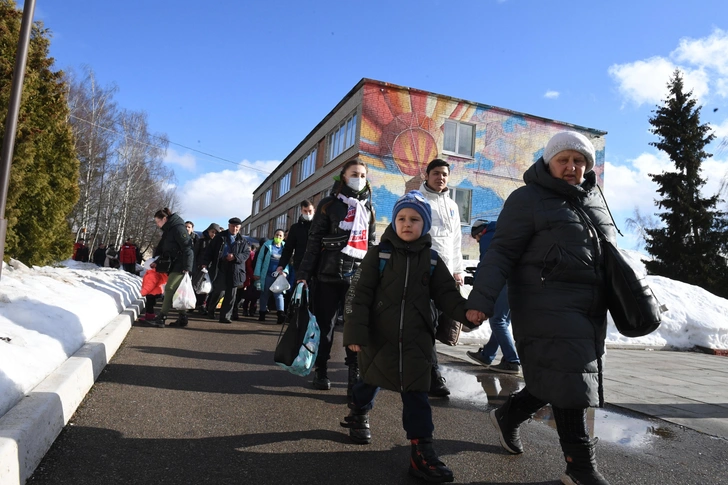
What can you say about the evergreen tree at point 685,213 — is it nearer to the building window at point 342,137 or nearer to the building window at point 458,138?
the building window at point 458,138

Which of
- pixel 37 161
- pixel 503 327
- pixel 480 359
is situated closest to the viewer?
pixel 503 327

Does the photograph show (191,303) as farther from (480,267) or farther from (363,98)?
(363,98)

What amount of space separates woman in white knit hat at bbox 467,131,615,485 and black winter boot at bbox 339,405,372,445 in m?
1.02

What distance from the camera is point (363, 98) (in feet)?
69.6

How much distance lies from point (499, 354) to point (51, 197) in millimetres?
10136

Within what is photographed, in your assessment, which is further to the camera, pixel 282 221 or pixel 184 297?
pixel 282 221

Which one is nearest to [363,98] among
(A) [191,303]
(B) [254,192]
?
(A) [191,303]

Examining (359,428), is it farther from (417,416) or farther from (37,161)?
(37,161)

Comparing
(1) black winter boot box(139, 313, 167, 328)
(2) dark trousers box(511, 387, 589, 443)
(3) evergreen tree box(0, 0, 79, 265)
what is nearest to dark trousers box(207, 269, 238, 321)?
(1) black winter boot box(139, 313, 167, 328)

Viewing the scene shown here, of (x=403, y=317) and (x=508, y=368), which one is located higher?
(x=403, y=317)

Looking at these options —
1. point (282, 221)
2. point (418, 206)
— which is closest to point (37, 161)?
point (418, 206)

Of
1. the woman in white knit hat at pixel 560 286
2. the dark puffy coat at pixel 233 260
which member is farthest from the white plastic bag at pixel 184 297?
the woman in white knit hat at pixel 560 286

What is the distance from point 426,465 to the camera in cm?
265

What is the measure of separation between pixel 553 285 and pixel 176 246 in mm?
6756
